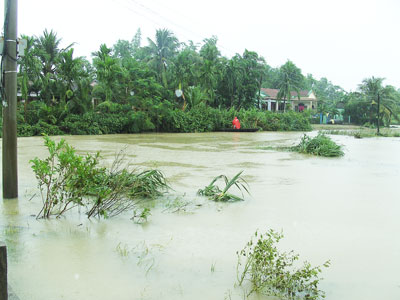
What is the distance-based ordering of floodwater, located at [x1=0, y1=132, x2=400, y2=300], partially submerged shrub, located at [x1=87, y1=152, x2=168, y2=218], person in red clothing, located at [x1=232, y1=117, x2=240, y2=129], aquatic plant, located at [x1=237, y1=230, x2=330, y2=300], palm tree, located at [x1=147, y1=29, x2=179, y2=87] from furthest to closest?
1. palm tree, located at [x1=147, y1=29, x2=179, y2=87]
2. person in red clothing, located at [x1=232, y1=117, x2=240, y2=129]
3. partially submerged shrub, located at [x1=87, y1=152, x2=168, y2=218]
4. floodwater, located at [x1=0, y1=132, x2=400, y2=300]
5. aquatic plant, located at [x1=237, y1=230, x2=330, y2=300]

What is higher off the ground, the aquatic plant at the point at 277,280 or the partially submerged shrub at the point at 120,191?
the partially submerged shrub at the point at 120,191

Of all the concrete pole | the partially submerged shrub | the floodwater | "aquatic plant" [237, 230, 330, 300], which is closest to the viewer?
the concrete pole

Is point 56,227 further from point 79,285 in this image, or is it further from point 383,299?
point 383,299

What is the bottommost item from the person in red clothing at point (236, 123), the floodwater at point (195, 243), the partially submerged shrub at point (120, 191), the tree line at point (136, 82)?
the floodwater at point (195, 243)

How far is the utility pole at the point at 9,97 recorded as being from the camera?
5.66 metres

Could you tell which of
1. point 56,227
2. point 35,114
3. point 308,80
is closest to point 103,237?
point 56,227

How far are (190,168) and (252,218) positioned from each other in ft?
15.9

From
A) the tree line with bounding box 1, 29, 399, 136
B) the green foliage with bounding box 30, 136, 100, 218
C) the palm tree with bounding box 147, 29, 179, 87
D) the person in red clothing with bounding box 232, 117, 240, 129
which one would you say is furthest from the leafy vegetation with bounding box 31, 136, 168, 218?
the palm tree with bounding box 147, 29, 179, 87

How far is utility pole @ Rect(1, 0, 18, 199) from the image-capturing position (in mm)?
5664

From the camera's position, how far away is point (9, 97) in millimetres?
5820

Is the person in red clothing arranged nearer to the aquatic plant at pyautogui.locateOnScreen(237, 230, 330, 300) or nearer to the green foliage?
the green foliage

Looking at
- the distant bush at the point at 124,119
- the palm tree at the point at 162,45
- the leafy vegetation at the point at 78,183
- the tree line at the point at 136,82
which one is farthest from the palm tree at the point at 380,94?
the leafy vegetation at the point at 78,183

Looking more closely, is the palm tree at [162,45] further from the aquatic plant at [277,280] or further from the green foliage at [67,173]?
the aquatic plant at [277,280]

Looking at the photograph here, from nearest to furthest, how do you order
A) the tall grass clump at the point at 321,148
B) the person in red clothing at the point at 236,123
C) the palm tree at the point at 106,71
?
1. the tall grass clump at the point at 321,148
2. the palm tree at the point at 106,71
3. the person in red clothing at the point at 236,123
